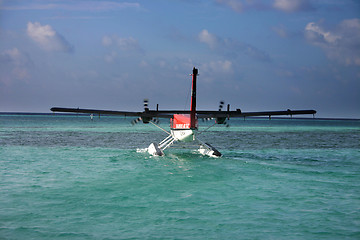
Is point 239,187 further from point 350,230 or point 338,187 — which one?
point 350,230

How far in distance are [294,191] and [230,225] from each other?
14.5 ft

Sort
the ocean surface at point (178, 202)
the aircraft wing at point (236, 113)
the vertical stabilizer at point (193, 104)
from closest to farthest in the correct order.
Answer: the ocean surface at point (178, 202), the vertical stabilizer at point (193, 104), the aircraft wing at point (236, 113)

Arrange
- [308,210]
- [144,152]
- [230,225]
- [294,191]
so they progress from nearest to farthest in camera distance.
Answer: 1. [230,225]
2. [308,210]
3. [294,191]
4. [144,152]

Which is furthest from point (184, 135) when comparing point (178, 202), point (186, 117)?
point (178, 202)

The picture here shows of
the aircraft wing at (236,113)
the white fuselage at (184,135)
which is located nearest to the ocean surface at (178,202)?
the white fuselage at (184,135)

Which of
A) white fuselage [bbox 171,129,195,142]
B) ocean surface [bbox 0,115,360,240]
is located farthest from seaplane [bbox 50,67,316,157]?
ocean surface [bbox 0,115,360,240]

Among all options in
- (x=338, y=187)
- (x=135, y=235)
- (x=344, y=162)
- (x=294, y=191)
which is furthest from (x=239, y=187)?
(x=344, y=162)

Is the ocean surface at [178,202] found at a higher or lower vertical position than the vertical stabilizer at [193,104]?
lower

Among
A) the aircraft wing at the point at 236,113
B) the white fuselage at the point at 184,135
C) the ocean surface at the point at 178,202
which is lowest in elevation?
the ocean surface at the point at 178,202

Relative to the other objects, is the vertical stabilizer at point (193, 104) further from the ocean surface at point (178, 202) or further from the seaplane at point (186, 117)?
the ocean surface at point (178, 202)

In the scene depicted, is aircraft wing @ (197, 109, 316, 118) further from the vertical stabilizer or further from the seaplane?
the vertical stabilizer

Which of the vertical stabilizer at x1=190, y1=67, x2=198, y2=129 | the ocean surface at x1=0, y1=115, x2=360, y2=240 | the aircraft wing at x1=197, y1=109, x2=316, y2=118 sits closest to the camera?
the ocean surface at x1=0, y1=115, x2=360, y2=240

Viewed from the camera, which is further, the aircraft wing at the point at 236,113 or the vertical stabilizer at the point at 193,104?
the aircraft wing at the point at 236,113

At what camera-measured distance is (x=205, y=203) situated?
9.95 m
